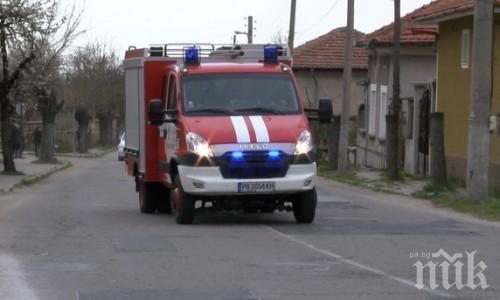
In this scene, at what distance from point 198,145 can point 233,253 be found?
10.3 feet

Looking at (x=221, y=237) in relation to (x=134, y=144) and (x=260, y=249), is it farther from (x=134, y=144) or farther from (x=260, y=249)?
(x=134, y=144)

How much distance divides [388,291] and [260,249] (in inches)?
133

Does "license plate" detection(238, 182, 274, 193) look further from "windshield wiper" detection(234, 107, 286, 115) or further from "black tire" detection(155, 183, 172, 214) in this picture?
"black tire" detection(155, 183, 172, 214)

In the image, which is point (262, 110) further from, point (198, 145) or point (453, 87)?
point (453, 87)

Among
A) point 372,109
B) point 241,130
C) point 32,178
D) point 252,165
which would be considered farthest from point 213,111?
point 372,109

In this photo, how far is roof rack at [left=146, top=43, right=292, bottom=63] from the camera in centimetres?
1766

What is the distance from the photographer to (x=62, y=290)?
10.0 metres

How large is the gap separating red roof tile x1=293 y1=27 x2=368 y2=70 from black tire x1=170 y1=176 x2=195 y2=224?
1405 inches

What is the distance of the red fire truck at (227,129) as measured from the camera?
607 inches

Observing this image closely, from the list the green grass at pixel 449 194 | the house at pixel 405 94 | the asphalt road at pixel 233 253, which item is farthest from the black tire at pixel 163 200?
the house at pixel 405 94

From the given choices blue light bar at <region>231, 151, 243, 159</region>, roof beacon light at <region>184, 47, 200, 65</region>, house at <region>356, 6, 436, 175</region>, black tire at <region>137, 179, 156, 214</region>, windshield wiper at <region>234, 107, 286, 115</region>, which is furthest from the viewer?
house at <region>356, 6, 436, 175</region>

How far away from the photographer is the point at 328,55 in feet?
175

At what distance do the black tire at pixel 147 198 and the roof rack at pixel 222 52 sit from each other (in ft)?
8.22

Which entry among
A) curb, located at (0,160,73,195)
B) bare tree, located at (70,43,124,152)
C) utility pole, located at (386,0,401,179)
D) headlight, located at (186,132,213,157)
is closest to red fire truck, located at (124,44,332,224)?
headlight, located at (186,132,213,157)
